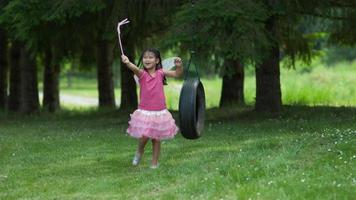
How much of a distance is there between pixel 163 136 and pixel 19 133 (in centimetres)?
736

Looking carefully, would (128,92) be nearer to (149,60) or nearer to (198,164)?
(149,60)

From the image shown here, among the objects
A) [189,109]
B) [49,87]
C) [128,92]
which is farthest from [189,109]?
[49,87]

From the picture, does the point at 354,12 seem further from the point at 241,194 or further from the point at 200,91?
the point at 241,194

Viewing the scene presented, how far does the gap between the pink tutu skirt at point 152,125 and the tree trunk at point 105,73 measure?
560 inches

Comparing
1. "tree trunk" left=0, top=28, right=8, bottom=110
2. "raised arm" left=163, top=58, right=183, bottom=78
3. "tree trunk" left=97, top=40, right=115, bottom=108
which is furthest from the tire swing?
"tree trunk" left=0, top=28, right=8, bottom=110

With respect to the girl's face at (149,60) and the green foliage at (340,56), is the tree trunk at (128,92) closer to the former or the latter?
the girl's face at (149,60)

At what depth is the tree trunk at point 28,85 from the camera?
23125 millimetres

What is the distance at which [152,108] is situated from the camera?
10.3 metres

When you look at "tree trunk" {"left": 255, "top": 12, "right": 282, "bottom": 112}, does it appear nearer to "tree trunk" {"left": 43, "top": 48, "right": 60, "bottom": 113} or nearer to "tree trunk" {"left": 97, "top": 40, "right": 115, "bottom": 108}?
"tree trunk" {"left": 97, "top": 40, "right": 115, "bottom": 108}

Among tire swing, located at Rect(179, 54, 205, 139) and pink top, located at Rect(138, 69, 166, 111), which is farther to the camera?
pink top, located at Rect(138, 69, 166, 111)

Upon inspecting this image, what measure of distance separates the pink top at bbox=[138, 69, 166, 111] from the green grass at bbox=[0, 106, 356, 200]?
0.88 metres

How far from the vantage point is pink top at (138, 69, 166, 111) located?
1030 cm

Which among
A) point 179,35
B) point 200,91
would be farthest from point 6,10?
point 200,91

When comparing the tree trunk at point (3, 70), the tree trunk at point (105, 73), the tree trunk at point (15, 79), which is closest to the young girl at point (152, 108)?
the tree trunk at point (105, 73)
